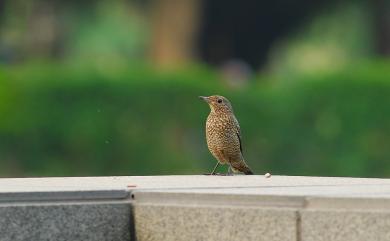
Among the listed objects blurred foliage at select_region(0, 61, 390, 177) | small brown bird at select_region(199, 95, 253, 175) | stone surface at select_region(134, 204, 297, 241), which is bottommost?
blurred foliage at select_region(0, 61, 390, 177)

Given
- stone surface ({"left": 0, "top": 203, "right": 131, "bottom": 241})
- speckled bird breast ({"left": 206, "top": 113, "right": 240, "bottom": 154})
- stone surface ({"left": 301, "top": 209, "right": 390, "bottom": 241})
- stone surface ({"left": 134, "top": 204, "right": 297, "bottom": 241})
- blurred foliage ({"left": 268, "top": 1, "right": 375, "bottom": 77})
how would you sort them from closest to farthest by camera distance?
stone surface ({"left": 301, "top": 209, "right": 390, "bottom": 241}), stone surface ({"left": 134, "top": 204, "right": 297, "bottom": 241}), stone surface ({"left": 0, "top": 203, "right": 131, "bottom": 241}), speckled bird breast ({"left": 206, "top": 113, "right": 240, "bottom": 154}), blurred foliage ({"left": 268, "top": 1, "right": 375, "bottom": 77})

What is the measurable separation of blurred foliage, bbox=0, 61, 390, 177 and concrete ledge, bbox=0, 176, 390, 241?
10.5m

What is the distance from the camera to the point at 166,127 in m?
20.4

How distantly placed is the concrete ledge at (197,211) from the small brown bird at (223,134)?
1.40 m

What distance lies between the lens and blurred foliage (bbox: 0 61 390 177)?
66.8ft

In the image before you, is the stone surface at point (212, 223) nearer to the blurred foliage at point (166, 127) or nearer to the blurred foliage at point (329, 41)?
the blurred foliage at point (166, 127)

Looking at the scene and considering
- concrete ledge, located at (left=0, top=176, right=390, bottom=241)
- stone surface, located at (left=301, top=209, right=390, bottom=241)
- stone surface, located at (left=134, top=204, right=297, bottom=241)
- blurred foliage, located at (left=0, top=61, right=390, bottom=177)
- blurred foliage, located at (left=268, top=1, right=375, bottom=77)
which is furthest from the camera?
blurred foliage, located at (left=268, top=1, right=375, bottom=77)

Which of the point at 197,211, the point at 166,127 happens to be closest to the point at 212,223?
the point at 197,211

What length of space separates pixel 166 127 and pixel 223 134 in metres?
9.14

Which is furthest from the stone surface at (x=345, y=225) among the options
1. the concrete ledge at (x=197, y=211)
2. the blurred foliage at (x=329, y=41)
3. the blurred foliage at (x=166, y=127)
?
the blurred foliage at (x=329, y=41)

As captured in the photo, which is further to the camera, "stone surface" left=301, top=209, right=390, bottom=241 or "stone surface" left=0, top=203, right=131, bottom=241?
"stone surface" left=0, top=203, right=131, bottom=241

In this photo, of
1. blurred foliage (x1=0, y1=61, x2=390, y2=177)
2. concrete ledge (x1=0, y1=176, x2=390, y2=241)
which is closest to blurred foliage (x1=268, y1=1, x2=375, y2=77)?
blurred foliage (x1=0, y1=61, x2=390, y2=177)

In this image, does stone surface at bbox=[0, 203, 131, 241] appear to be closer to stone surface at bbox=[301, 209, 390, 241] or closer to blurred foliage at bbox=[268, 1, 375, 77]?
stone surface at bbox=[301, 209, 390, 241]

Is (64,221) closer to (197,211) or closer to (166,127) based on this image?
(197,211)
